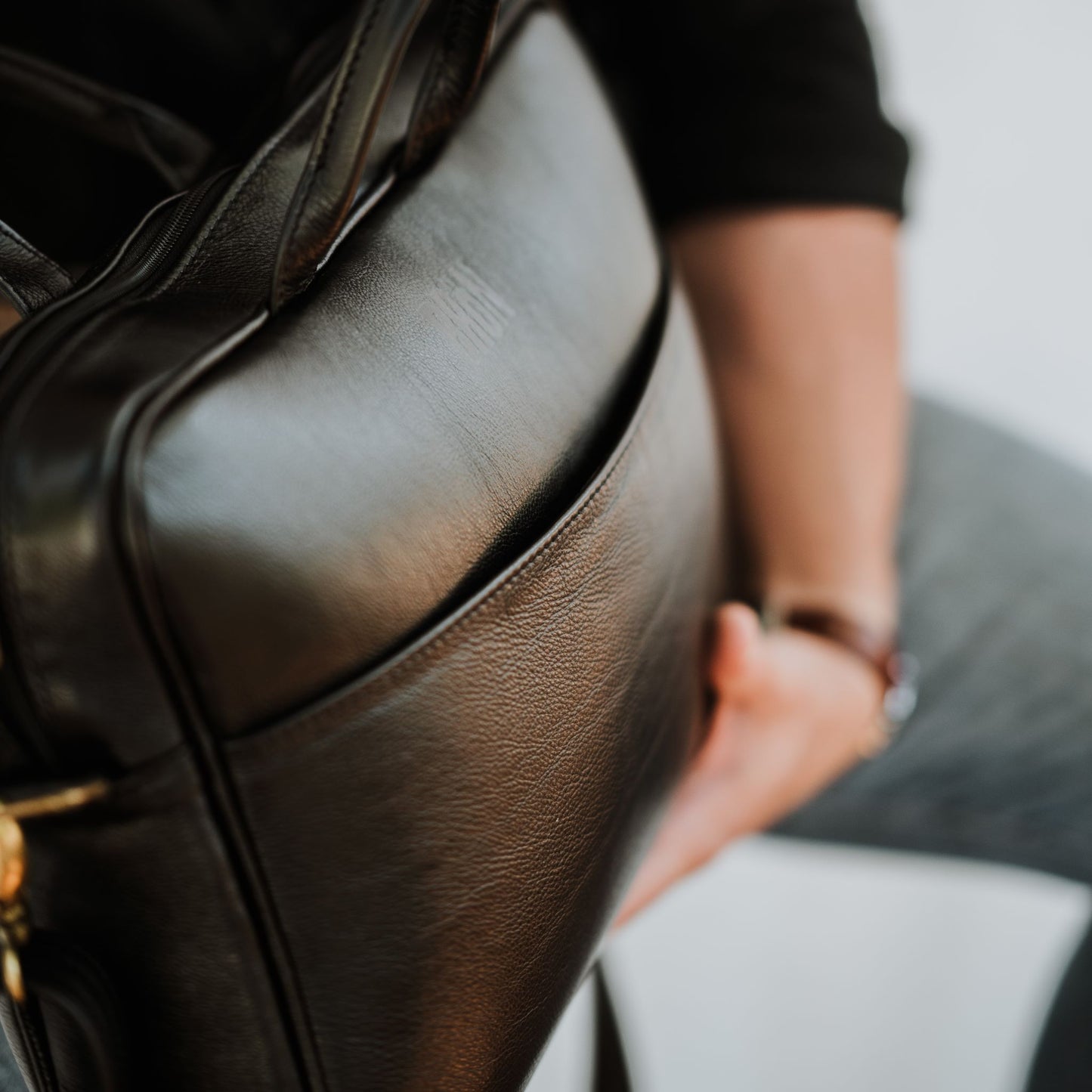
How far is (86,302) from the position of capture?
0.68 ft

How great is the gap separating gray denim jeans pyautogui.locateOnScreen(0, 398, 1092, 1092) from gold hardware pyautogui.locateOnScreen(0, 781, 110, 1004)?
0.46 meters

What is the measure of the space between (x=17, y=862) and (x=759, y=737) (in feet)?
1.07

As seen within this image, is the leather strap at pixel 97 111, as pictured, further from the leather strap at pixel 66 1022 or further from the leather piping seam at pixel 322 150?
the leather strap at pixel 66 1022

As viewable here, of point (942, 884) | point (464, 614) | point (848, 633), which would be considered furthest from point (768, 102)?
point (942, 884)

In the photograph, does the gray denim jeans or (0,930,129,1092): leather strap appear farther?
the gray denim jeans

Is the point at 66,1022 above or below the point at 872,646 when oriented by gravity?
above

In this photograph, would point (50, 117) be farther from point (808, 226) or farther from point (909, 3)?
point (909, 3)

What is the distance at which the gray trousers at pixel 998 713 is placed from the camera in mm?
579

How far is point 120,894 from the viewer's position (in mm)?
202

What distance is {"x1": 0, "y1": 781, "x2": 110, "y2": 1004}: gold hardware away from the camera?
0.61ft

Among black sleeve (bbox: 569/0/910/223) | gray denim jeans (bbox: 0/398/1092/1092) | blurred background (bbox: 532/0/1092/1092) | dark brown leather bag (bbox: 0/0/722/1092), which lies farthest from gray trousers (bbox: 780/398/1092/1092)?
blurred background (bbox: 532/0/1092/1092)

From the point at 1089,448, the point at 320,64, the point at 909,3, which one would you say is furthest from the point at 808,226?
the point at 1089,448

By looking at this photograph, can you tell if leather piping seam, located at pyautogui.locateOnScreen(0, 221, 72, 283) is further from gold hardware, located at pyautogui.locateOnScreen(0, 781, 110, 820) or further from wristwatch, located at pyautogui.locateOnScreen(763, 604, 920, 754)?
wristwatch, located at pyautogui.locateOnScreen(763, 604, 920, 754)

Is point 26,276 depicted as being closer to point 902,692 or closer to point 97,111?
point 97,111
